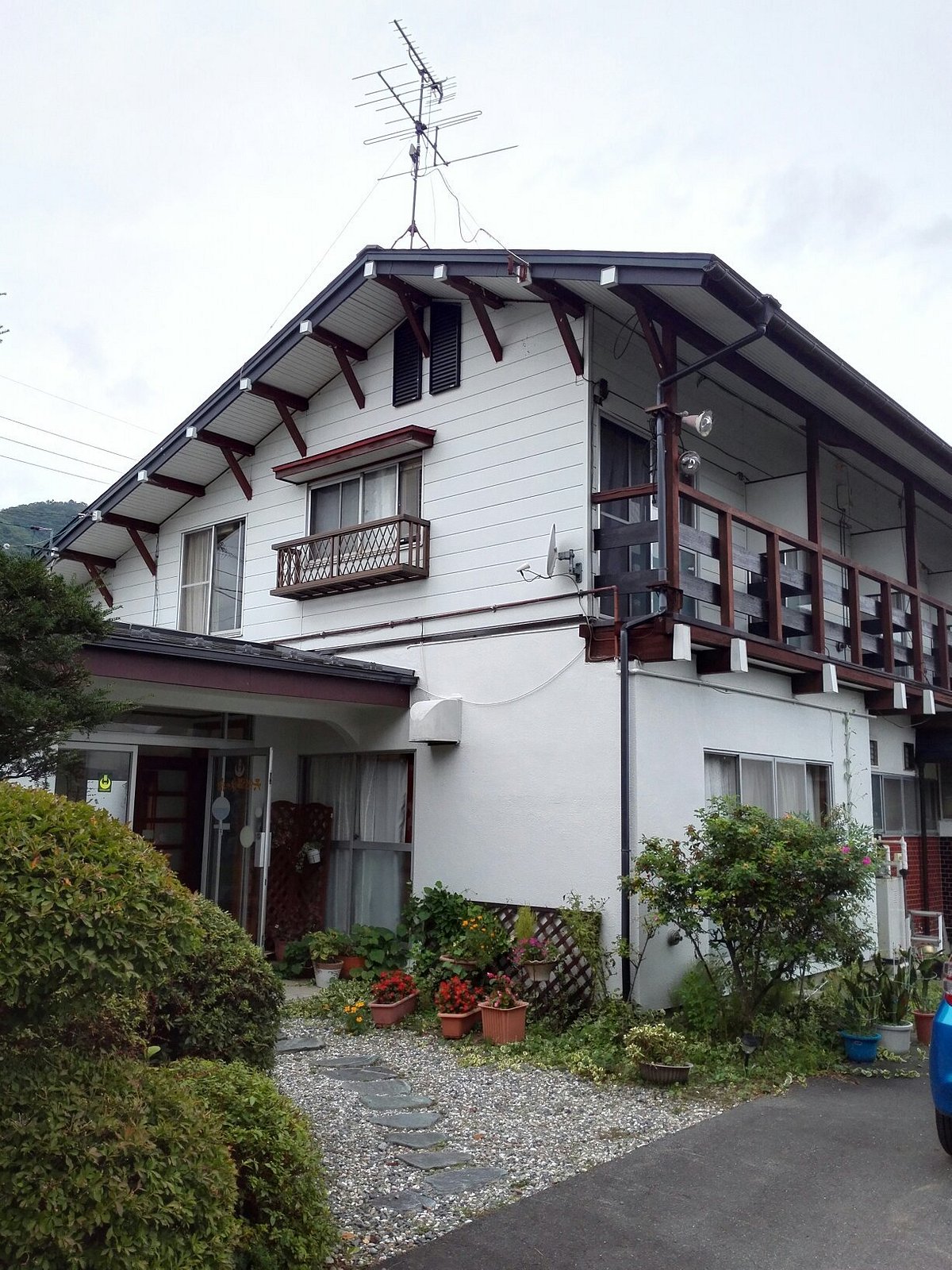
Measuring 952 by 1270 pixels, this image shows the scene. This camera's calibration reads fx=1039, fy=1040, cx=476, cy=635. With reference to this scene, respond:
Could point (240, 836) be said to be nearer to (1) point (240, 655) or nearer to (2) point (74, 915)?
(1) point (240, 655)

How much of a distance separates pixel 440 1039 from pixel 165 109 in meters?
8.63

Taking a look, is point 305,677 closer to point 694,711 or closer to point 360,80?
point 694,711

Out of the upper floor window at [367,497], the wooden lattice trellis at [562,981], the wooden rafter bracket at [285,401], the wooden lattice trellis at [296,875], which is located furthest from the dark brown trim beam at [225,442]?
the wooden lattice trellis at [562,981]

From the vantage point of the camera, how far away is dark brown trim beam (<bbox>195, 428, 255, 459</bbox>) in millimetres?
12781

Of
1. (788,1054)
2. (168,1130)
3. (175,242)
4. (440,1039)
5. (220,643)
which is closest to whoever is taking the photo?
(168,1130)

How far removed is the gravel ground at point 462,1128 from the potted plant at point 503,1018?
399mm

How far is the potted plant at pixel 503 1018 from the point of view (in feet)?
26.1

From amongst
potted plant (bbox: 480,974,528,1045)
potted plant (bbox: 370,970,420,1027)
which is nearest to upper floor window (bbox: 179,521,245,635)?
potted plant (bbox: 370,970,420,1027)

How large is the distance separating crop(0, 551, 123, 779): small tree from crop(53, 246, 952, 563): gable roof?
16.8 ft

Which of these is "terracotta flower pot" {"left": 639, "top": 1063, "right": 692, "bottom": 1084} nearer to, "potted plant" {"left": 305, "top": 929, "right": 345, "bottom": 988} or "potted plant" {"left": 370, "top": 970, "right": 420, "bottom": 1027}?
"potted plant" {"left": 370, "top": 970, "right": 420, "bottom": 1027}

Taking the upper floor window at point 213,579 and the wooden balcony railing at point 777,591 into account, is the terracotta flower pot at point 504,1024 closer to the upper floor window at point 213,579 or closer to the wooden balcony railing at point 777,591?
the wooden balcony railing at point 777,591

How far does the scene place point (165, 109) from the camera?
9680mm

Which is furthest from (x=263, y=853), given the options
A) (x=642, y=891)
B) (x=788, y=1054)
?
(x=788, y=1054)

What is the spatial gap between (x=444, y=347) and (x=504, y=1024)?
680cm
